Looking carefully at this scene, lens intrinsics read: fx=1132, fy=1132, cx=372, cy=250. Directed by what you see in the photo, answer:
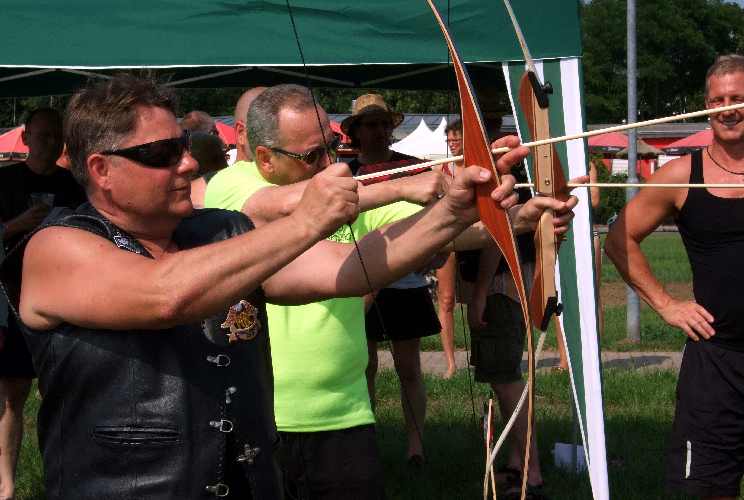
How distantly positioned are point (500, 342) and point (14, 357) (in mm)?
2499

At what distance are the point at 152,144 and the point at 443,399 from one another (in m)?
5.64

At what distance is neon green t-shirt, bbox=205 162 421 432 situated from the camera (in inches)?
143

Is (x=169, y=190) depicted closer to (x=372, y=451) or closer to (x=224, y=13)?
(x=372, y=451)

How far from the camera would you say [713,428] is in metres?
4.22

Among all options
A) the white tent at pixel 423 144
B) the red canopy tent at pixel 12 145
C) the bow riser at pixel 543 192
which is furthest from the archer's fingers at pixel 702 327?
the white tent at pixel 423 144

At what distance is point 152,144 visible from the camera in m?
2.47

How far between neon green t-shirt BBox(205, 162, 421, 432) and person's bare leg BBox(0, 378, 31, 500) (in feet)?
8.34

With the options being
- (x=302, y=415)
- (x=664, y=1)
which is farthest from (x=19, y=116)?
(x=664, y=1)

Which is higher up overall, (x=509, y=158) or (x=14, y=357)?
(x=509, y=158)

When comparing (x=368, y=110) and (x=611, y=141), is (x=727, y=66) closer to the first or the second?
(x=368, y=110)

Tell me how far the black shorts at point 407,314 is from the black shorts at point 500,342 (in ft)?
1.60

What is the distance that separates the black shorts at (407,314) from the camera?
631 centimetres

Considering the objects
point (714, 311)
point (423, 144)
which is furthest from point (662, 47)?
point (714, 311)

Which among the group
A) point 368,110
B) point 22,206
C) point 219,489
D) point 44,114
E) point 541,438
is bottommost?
point 541,438
